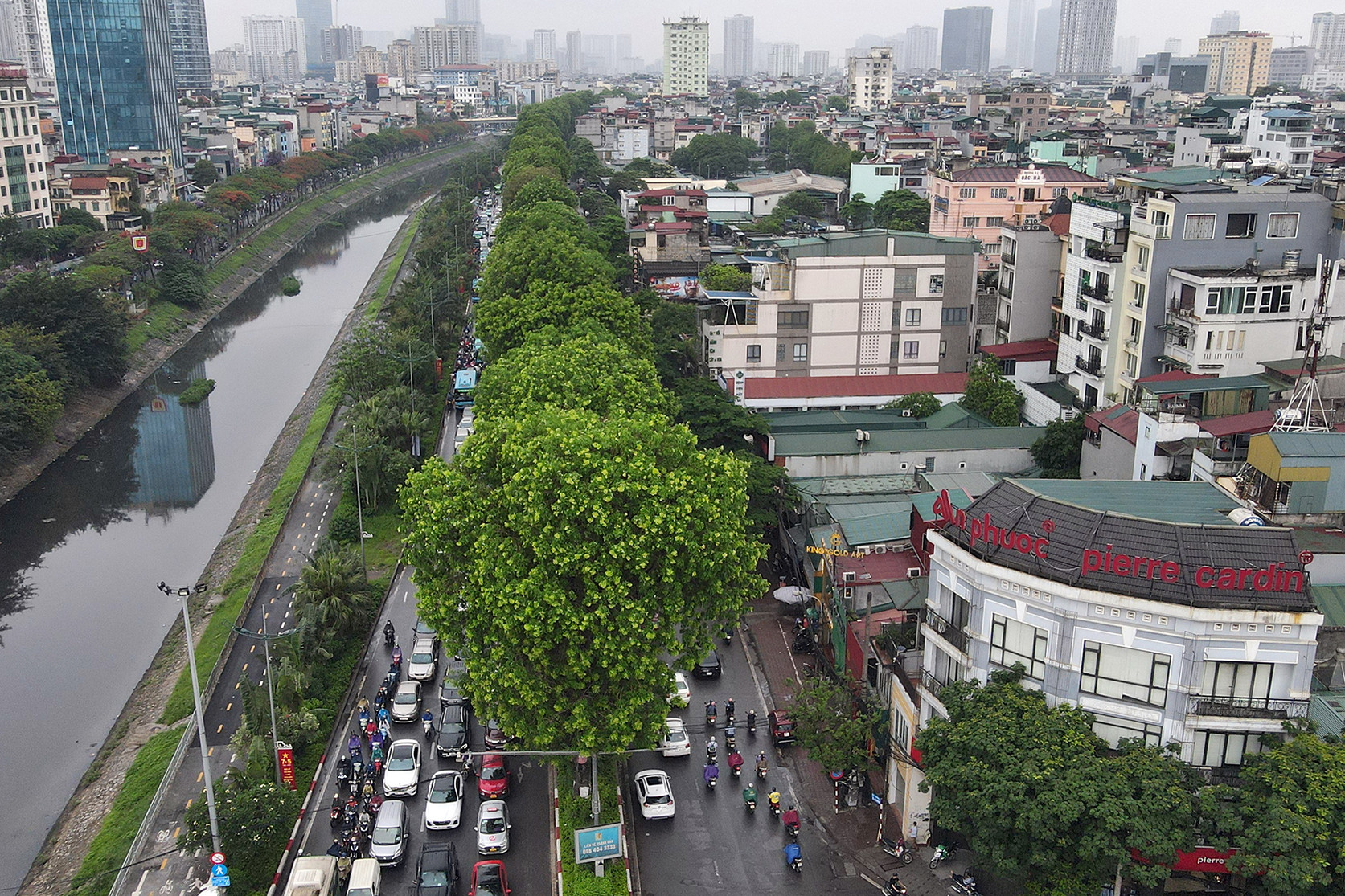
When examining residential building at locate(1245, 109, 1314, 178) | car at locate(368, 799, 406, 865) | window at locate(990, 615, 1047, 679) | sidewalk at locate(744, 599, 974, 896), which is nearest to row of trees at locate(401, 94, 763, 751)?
car at locate(368, 799, 406, 865)

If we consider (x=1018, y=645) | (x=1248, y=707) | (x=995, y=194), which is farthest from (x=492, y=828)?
(x=995, y=194)

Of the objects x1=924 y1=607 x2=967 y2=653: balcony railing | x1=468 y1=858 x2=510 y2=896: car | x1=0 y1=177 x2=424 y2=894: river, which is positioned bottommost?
x1=0 y1=177 x2=424 y2=894: river

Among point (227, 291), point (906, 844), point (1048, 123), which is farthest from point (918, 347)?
point (1048, 123)

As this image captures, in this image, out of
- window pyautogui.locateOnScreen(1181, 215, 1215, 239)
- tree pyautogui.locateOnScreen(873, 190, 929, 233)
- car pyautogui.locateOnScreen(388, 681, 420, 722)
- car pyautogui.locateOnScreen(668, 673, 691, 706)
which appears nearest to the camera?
car pyautogui.locateOnScreen(668, 673, 691, 706)

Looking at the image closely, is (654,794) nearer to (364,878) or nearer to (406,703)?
(364,878)

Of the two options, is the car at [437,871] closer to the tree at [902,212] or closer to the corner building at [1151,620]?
the corner building at [1151,620]

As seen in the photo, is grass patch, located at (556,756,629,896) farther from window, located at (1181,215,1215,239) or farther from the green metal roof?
window, located at (1181,215,1215,239)

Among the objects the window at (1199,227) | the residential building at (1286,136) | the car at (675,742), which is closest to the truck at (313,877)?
the car at (675,742)
